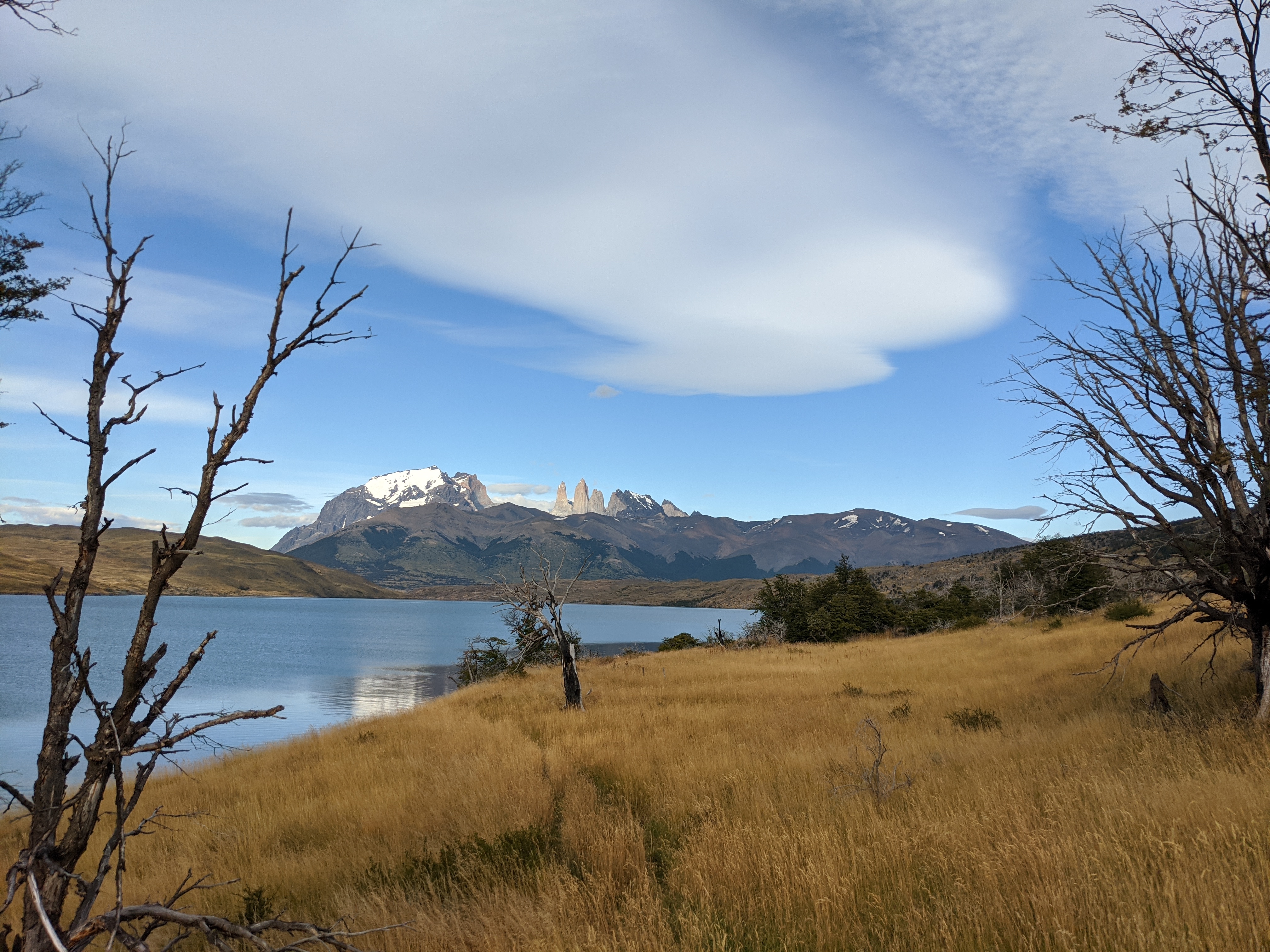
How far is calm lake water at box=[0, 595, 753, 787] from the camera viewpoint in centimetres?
3091

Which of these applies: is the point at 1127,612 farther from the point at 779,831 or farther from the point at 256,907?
the point at 256,907

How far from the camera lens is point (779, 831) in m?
6.43

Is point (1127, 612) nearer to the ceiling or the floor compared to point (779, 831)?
nearer to the ceiling

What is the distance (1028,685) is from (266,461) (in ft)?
53.8

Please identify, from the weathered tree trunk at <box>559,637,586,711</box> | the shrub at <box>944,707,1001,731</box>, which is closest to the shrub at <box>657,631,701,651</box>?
the weathered tree trunk at <box>559,637,586,711</box>

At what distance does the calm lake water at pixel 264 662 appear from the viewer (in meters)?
30.9

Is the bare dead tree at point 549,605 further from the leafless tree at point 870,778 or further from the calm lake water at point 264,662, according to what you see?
the calm lake water at point 264,662

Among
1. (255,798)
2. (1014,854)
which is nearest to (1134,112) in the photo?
(1014,854)

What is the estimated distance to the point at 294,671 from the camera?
182 feet

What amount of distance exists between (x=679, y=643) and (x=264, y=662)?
37.5 meters

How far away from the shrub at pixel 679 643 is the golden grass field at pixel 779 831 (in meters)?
31.9

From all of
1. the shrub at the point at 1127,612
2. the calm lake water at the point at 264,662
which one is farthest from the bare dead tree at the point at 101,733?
the shrub at the point at 1127,612

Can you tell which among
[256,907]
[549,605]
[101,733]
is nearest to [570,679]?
[549,605]

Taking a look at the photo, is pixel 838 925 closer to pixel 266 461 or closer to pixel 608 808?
pixel 608 808
